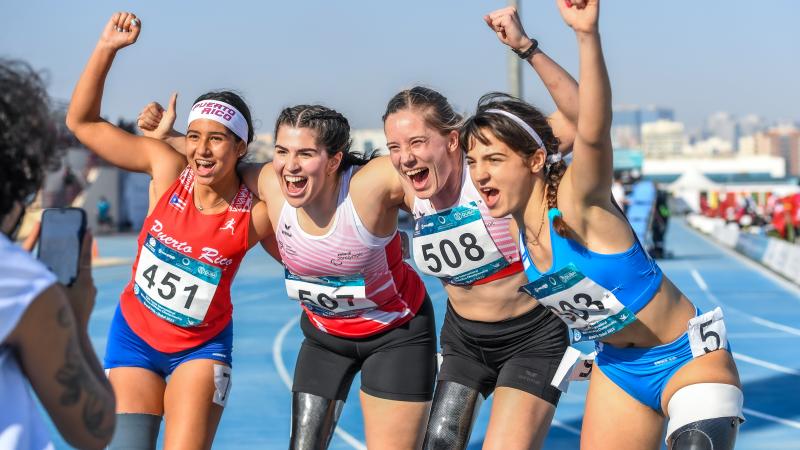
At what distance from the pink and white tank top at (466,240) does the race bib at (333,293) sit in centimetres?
31

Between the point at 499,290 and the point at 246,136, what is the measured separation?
1.35m

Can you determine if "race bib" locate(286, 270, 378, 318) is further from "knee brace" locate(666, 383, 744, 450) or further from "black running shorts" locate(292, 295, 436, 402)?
"knee brace" locate(666, 383, 744, 450)

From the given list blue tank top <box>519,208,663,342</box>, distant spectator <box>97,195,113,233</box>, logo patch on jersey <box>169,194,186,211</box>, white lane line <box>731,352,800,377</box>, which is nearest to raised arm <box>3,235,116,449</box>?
blue tank top <box>519,208,663,342</box>

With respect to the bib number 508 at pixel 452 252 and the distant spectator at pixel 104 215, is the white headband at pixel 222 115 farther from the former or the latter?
the distant spectator at pixel 104 215

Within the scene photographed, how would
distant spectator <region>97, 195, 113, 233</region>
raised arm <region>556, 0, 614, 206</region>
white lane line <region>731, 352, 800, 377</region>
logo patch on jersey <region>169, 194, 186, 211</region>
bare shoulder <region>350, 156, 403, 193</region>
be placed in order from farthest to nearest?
distant spectator <region>97, 195, 113, 233</region>
white lane line <region>731, 352, 800, 377</region>
logo patch on jersey <region>169, 194, 186, 211</region>
bare shoulder <region>350, 156, 403, 193</region>
raised arm <region>556, 0, 614, 206</region>

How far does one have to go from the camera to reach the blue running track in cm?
854

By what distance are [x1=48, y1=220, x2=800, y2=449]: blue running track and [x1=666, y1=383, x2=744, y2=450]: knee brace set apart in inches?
153

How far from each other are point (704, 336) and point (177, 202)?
7.77 feet

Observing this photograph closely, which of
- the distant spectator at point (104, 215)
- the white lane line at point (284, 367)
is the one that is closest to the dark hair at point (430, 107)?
the white lane line at point (284, 367)

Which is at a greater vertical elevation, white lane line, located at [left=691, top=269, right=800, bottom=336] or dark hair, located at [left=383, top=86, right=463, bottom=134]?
dark hair, located at [left=383, top=86, right=463, bottom=134]

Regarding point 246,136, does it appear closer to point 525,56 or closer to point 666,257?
point 525,56

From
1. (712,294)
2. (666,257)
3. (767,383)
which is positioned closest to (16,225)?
(767,383)

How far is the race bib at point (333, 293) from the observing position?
513 centimetres

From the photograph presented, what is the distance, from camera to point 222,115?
5215 millimetres
